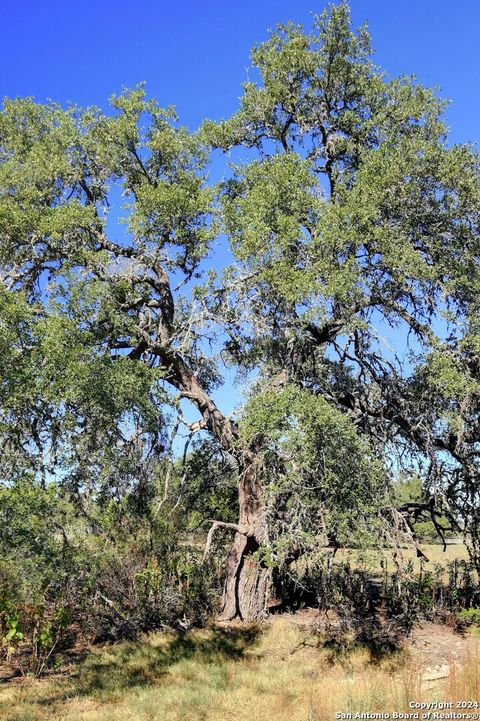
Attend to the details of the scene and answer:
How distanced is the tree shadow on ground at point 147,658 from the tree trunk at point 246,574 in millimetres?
653

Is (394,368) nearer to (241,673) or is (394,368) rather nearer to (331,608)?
(331,608)

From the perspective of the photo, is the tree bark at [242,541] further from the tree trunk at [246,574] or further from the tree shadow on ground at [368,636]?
the tree shadow on ground at [368,636]

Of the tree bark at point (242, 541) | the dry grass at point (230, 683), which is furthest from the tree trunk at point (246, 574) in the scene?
the dry grass at point (230, 683)

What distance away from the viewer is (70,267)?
39.8ft

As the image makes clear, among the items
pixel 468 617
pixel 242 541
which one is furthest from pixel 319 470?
pixel 468 617

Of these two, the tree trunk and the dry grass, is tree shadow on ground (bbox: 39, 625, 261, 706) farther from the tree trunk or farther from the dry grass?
the tree trunk

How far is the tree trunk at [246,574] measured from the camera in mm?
12875

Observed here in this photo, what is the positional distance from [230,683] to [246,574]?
3736 millimetres

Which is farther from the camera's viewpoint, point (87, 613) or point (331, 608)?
point (331, 608)

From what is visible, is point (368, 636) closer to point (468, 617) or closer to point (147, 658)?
point (468, 617)

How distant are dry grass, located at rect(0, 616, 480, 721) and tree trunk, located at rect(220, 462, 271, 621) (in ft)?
3.19

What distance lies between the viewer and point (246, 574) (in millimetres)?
13039

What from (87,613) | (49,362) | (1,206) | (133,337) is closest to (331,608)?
(87,613)

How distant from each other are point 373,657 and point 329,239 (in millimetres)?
8638
